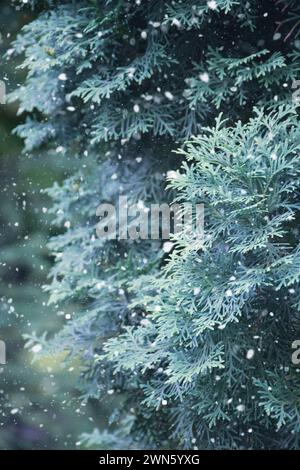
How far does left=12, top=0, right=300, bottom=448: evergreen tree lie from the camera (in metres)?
2.37

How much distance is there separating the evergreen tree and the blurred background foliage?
889 millimetres

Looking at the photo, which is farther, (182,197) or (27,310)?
(27,310)

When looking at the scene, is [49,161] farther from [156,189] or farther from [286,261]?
[286,261]

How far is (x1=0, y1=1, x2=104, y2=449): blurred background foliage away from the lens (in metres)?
4.45

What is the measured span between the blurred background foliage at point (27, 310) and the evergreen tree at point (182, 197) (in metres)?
0.89

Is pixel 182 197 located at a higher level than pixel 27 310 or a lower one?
higher

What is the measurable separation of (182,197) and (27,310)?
8.20ft

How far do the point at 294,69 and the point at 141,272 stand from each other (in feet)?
3.99

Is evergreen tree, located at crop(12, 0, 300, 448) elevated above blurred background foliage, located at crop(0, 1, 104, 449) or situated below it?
above

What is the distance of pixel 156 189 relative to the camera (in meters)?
3.17

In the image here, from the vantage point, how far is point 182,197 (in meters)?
2.40

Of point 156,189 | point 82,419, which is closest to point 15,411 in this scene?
point 82,419

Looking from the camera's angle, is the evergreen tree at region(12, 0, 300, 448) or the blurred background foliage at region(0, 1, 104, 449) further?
the blurred background foliage at region(0, 1, 104, 449)

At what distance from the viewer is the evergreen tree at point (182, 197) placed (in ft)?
7.78
